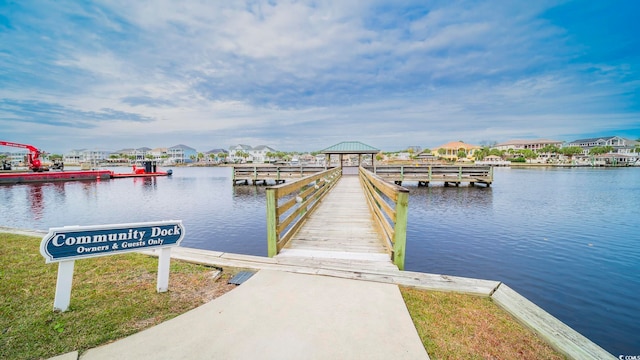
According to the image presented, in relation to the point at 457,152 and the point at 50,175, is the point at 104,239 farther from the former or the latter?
the point at 457,152

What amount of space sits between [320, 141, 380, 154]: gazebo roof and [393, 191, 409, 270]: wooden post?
903 inches

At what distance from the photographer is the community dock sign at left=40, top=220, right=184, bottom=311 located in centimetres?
283

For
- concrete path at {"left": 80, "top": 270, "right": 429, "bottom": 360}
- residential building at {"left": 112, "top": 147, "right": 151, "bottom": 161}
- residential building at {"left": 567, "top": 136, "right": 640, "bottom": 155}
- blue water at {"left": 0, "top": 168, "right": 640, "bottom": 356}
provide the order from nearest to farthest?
concrete path at {"left": 80, "top": 270, "right": 429, "bottom": 360} → blue water at {"left": 0, "top": 168, "right": 640, "bottom": 356} → residential building at {"left": 567, "top": 136, "right": 640, "bottom": 155} → residential building at {"left": 112, "top": 147, "right": 151, "bottom": 161}

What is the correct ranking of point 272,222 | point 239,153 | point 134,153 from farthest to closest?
point 134,153 < point 239,153 < point 272,222

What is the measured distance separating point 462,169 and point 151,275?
2723 centimetres

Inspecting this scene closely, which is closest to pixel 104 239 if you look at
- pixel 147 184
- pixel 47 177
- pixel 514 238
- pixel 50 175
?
pixel 514 238

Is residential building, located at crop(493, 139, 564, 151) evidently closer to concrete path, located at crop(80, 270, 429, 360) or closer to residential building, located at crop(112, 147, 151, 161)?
concrete path, located at crop(80, 270, 429, 360)

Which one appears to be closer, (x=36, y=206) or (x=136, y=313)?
(x=136, y=313)

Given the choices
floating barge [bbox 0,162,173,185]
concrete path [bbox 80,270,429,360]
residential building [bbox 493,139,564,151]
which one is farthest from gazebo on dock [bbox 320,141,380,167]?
residential building [bbox 493,139,564,151]

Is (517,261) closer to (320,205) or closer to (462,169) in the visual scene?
(320,205)

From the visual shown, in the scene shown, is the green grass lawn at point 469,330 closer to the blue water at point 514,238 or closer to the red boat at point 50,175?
the blue water at point 514,238

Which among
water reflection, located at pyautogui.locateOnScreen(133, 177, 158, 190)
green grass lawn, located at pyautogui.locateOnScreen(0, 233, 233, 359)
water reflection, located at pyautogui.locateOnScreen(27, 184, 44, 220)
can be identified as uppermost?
green grass lawn, located at pyautogui.locateOnScreen(0, 233, 233, 359)

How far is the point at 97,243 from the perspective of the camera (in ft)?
9.94

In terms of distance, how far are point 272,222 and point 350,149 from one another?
78.7ft
